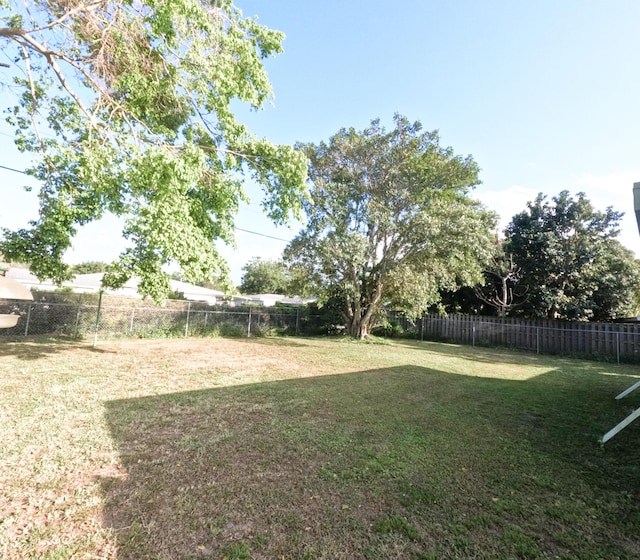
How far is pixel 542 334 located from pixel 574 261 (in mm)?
3563

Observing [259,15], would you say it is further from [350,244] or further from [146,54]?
[350,244]

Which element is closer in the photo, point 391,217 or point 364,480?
point 364,480

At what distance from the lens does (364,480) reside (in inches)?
112

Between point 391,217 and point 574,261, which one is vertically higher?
point 391,217

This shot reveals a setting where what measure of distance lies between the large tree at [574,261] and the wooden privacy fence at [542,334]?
1090mm

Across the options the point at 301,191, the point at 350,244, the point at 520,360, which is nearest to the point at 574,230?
the point at 520,360

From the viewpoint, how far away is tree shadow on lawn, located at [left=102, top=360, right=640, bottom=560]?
209cm

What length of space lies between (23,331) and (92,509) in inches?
455

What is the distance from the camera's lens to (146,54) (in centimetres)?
670

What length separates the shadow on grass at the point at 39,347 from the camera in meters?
7.65

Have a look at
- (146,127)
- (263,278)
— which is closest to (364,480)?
(146,127)

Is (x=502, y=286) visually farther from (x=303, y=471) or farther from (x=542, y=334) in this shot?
(x=303, y=471)

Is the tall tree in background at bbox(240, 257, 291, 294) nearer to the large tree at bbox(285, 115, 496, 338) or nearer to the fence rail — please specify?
the fence rail

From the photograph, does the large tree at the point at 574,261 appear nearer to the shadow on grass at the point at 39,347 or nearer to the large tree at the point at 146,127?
the large tree at the point at 146,127
